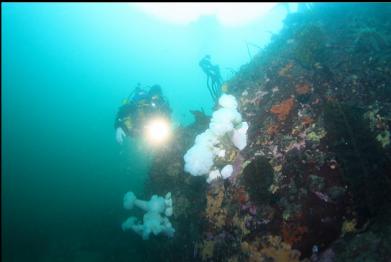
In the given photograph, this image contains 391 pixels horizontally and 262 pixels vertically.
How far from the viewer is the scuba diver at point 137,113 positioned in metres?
9.21

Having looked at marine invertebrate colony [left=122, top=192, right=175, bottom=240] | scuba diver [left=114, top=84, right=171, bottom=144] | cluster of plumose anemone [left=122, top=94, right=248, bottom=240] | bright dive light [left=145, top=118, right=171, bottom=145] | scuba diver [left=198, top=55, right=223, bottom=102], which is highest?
scuba diver [left=198, top=55, right=223, bottom=102]

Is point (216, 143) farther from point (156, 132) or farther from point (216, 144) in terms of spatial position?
point (156, 132)

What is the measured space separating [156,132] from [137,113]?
0.79 metres

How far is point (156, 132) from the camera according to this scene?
9.26 meters

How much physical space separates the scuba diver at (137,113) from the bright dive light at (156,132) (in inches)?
7.0

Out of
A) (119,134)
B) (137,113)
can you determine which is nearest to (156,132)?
(137,113)

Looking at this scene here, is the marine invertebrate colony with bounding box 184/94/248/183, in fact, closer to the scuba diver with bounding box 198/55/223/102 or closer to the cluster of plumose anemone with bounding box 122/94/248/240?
the cluster of plumose anemone with bounding box 122/94/248/240

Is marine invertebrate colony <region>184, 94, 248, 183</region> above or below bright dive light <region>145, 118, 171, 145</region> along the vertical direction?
below

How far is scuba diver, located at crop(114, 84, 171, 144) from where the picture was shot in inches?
363

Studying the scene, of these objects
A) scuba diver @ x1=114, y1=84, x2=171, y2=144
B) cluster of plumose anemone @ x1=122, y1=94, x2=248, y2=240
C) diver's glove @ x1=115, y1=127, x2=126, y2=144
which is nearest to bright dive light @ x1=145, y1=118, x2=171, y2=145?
scuba diver @ x1=114, y1=84, x2=171, y2=144

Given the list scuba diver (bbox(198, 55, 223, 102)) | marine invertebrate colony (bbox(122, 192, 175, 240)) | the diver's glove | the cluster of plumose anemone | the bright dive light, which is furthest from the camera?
scuba diver (bbox(198, 55, 223, 102))

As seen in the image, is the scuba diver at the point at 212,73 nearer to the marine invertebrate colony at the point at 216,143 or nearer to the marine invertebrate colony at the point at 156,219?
the marine invertebrate colony at the point at 216,143

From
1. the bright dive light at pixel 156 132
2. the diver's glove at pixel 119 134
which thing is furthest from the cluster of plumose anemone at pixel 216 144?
the diver's glove at pixel 119 134

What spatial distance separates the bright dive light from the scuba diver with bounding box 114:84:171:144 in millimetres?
177
